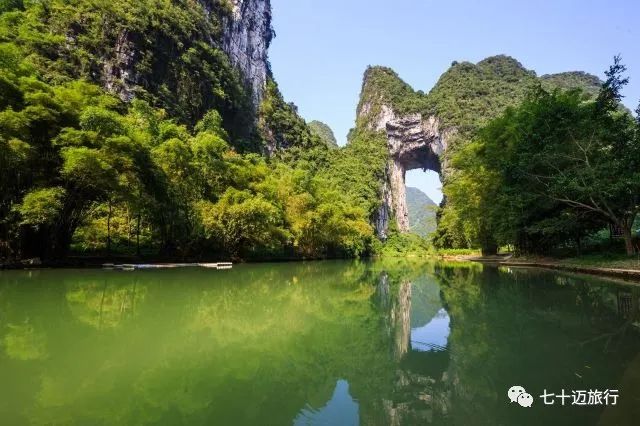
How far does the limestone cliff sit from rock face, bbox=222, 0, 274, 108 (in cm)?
3083

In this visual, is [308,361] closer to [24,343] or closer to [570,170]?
[24,343]

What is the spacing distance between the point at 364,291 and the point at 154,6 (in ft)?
137

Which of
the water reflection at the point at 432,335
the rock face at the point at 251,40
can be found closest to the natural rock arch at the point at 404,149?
the rock face at the point at 251,40

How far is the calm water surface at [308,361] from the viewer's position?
328 centimetres

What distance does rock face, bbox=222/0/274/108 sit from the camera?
56625 millimetres

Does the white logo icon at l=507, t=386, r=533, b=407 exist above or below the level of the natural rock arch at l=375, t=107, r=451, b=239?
below

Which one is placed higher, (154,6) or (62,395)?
(154,6)

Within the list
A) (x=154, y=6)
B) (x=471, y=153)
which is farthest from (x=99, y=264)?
(x=154, y=6)

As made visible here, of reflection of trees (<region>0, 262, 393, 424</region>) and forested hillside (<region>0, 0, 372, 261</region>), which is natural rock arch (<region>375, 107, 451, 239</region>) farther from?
reflection of trees (<region>0, 262, 393, 424</region>)

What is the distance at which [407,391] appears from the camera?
3.84 metres

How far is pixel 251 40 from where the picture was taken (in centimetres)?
6197

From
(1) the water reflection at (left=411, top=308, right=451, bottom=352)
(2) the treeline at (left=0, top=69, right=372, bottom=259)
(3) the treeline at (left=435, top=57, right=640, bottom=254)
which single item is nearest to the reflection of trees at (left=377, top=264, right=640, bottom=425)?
(1) the water reflection at (left=411, top=308, right=451, bottom=352)

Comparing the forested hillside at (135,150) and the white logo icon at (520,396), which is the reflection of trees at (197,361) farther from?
the forested hillside at (135,150)

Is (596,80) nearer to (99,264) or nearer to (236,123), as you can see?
(236,123)
